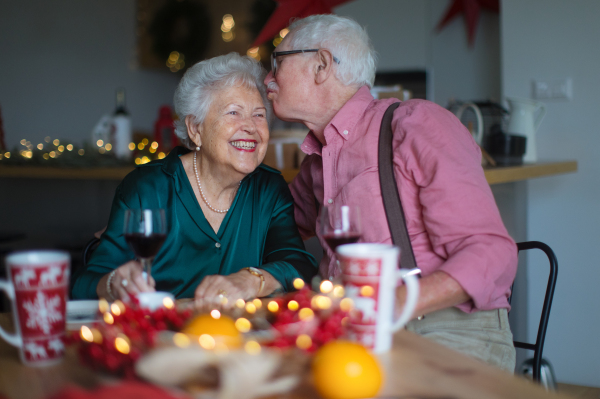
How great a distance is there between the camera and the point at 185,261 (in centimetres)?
155

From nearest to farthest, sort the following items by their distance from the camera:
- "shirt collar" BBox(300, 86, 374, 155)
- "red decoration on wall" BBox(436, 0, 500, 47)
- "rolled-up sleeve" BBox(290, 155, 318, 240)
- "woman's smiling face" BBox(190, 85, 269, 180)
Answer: "shirt collar" BBox(300, 86, 374, 155) → "woman's smiling face" BBox(190, 85, 269, 180) → "rolled-up sleeve" BBox(290, 155, 318, 240) → "red decoration on wall" BBox(436, 0, 500, 47)

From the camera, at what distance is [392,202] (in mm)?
1347

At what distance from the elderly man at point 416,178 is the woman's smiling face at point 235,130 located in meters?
0.07

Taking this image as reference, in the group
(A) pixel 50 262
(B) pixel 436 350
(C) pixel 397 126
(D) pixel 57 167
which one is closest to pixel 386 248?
(B) pixel 436 350

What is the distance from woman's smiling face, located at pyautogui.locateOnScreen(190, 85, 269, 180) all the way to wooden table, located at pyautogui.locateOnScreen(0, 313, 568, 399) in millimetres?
837

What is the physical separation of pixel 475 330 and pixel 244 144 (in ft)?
2.54

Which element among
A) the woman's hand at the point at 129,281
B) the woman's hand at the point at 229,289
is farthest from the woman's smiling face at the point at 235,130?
the woman's hand at the point at 129,281

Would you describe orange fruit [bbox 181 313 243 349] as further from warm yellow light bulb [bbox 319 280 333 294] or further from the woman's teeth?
the woman's teeth

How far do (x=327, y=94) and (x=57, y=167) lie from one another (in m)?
1.60

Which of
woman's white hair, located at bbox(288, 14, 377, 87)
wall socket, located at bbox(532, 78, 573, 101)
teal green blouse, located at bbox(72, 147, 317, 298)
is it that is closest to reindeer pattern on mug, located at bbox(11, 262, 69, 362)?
teal green blouse, located at bbox(72, 147, 317, 298)

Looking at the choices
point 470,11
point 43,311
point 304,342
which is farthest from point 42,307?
point 470,11

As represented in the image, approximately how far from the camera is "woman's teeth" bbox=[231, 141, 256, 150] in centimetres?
160

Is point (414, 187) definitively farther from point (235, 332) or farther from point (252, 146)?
point (235, 332)

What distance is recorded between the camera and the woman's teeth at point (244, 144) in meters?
1.60
